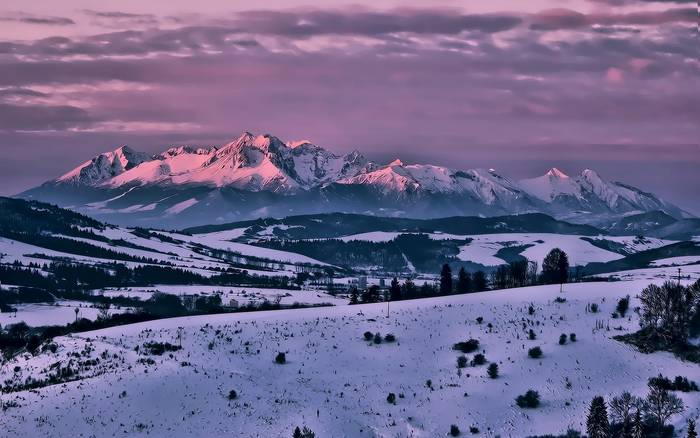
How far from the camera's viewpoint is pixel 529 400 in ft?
333

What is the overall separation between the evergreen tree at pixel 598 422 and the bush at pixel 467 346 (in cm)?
2894

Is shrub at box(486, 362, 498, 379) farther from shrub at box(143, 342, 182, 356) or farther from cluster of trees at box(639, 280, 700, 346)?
shrub at box(143, 342, 182, 356)

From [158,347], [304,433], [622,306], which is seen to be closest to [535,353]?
[622,306]

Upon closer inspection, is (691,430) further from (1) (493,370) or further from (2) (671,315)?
(2) (671,315)

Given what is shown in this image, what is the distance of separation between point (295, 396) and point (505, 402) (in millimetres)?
23063

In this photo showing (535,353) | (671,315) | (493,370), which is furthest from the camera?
(671,315)

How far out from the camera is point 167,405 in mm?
97375

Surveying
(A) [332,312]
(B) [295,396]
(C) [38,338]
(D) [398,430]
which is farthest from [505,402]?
(C) [38,338]

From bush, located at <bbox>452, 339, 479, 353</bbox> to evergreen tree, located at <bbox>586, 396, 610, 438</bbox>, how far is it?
2894 cm

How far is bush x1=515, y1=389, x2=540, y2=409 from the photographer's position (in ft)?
333

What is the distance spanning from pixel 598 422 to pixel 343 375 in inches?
1305

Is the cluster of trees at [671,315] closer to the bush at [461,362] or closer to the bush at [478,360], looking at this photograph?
the bush at [478,360]

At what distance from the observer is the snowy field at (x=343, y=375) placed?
94.9 metres

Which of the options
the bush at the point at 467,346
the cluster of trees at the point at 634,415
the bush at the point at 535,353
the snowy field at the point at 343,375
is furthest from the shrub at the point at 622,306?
the cluster of trees at the point at 634,415
